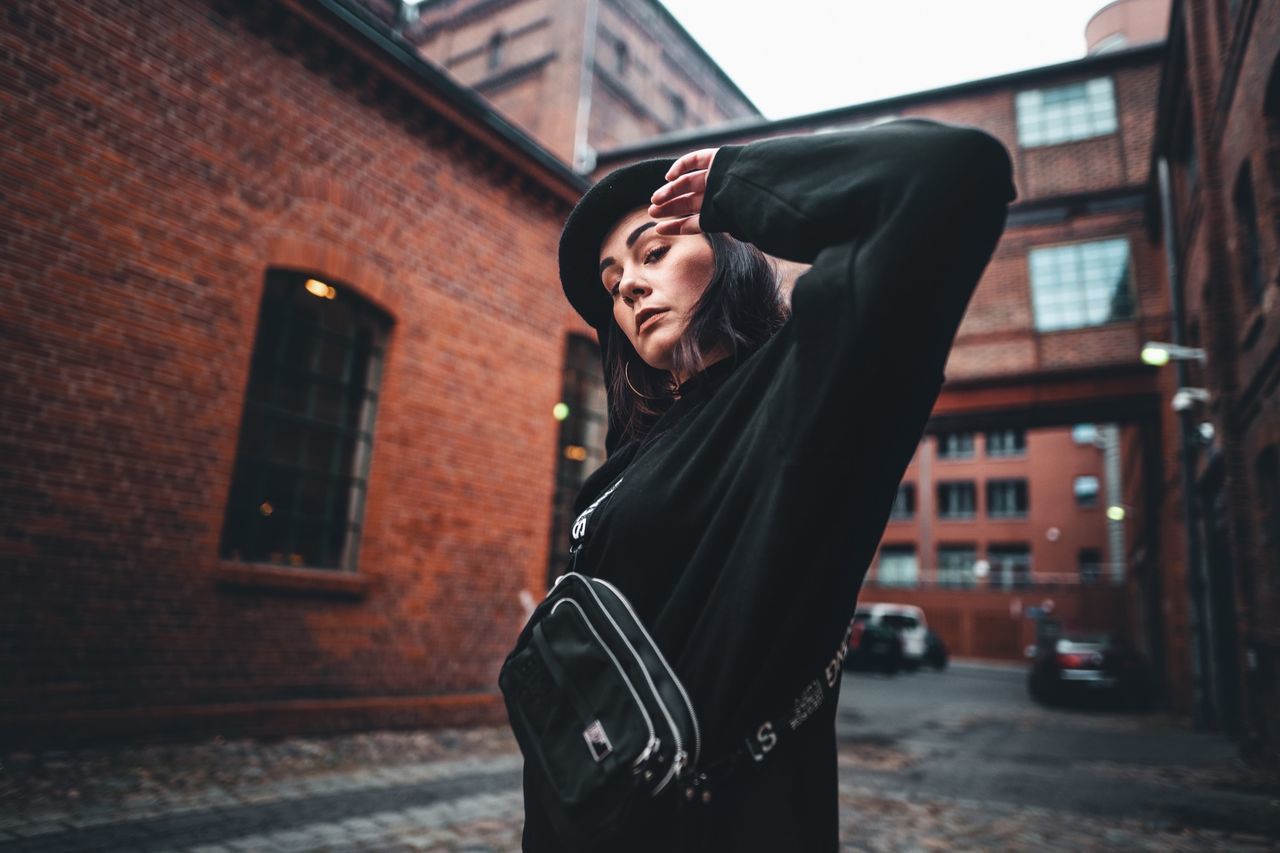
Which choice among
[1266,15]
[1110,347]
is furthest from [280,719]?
[1110,347]

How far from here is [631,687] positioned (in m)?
0.99

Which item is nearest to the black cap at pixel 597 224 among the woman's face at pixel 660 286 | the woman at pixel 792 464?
the woman's face at pixel 660 286

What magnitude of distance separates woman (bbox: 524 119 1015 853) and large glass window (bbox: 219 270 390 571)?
698cm

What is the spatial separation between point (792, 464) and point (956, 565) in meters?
47.0

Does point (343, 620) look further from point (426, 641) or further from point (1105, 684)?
point (1105, 684)

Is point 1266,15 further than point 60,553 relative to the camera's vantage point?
Yes

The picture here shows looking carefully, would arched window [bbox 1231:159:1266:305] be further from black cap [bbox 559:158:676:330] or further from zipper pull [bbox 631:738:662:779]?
zipper pull [bbox 631:738:662:779]

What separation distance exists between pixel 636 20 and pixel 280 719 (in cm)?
2465

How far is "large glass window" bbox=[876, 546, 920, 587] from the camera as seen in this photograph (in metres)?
44.4

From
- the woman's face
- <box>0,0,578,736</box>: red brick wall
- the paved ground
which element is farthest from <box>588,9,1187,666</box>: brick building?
the woman's face

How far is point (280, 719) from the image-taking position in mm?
7102

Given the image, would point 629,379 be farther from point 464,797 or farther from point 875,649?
point 875,649

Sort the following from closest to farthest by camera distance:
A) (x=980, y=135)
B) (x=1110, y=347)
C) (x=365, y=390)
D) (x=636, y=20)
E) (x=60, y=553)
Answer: (x=980, y=135)
(x=60, y=553)
(x=365, y=390)
(x=1110, y=347)
(x=636, y=20)

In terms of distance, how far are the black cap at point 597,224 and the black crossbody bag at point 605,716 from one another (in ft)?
2.22
